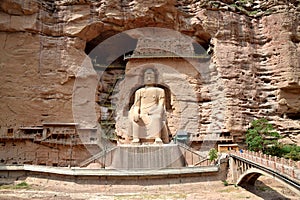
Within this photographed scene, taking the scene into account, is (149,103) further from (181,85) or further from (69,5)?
(69,5)

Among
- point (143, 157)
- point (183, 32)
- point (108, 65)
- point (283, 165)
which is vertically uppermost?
point (183, 32)

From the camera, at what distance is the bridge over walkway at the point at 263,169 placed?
27.2 ft

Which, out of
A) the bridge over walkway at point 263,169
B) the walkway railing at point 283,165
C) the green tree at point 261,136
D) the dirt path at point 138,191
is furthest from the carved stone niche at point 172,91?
the walkway railing at point 283,165

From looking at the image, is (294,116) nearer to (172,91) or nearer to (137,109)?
(172,91)

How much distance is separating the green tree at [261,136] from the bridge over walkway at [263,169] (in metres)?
4.80

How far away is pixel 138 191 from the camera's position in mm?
12461

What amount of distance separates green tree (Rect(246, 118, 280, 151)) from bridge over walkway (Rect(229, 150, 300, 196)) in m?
4.80

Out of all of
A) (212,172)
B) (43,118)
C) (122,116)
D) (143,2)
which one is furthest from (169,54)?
(212,172)

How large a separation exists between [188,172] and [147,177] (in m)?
1.83

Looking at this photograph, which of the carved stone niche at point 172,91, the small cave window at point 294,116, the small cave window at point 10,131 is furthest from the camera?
the carved stone niche at point 172,91

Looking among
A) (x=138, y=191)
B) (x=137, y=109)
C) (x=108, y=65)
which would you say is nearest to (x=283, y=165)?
(x=138, y=191)

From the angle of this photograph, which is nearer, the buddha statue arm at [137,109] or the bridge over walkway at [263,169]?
the bridge over walkway at [263,169]

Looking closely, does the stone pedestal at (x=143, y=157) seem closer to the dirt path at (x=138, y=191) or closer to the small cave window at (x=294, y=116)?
the dirt path at (x=138, y=191)

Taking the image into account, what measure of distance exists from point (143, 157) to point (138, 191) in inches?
86.7
